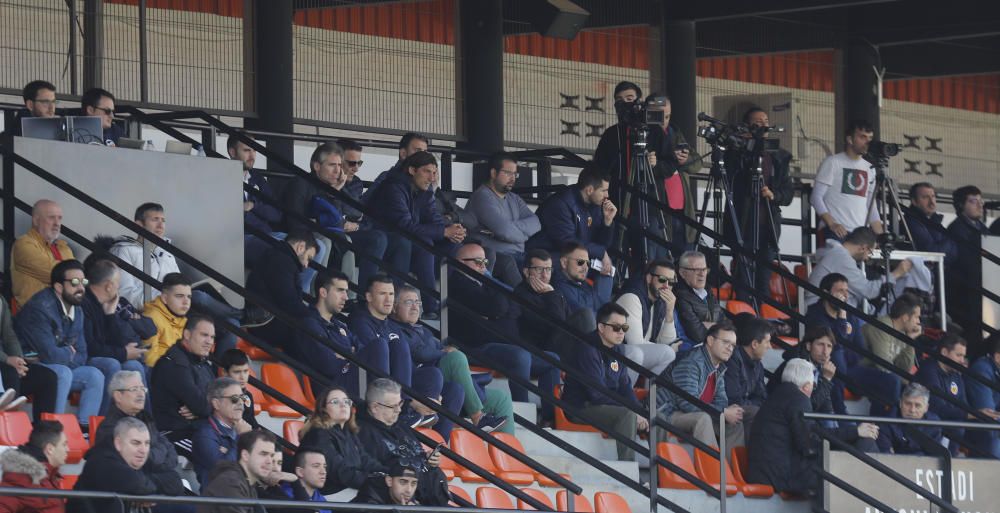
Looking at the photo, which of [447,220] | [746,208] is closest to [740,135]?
[746,208]

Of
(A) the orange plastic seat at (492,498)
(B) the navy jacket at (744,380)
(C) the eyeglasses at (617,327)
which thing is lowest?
(A) the orange plastic seat at (492,498)

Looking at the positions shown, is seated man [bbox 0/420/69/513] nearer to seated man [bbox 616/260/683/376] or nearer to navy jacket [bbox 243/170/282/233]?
navy jacket [bbox 243/170/282/233]

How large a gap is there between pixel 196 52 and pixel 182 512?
24.7 feet

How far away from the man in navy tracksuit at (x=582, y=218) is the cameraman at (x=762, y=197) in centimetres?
141

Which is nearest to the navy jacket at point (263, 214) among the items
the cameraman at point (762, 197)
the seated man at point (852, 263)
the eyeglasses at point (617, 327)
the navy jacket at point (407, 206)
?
the navy jacket at point (407, 206)

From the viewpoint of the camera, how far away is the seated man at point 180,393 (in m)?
8.84

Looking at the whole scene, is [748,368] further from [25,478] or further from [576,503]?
[25,478]

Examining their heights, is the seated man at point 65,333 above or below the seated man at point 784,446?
above

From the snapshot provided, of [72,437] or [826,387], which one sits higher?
[72,437]

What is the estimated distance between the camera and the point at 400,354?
10.0m

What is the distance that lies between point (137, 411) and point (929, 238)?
7953 mm

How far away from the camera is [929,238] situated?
1459cm

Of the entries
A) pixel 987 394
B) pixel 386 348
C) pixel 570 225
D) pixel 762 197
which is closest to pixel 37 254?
pixel 386 348

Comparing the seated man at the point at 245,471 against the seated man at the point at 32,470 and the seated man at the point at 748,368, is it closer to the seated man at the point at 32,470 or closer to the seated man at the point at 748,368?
the seated man at the point at 32,470
